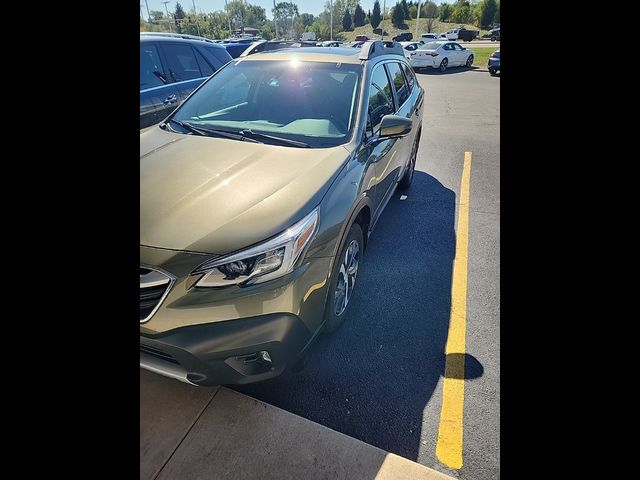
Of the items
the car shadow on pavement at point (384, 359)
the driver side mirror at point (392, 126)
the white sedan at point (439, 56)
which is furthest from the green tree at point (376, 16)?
the driver side mirror at point (392, 126)

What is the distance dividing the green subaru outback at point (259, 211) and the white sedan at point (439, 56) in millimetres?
19247

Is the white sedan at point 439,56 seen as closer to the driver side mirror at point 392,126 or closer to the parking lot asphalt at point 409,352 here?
the parking lot asphalt at point 409,352

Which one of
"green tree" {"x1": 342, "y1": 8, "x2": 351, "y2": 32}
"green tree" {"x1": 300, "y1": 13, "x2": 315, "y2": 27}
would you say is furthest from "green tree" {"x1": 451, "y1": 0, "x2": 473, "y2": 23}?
"green tree" {"x1": 300, "y1": 13, "x2": 315, "y2": 27}

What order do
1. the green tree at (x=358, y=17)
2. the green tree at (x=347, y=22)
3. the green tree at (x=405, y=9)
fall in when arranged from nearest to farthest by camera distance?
the green tree at (x=405, y=9) < the green tree at (x=347, y=22) < the green tree at (x=358, y=17)

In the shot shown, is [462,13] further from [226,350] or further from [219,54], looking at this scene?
[226,350]

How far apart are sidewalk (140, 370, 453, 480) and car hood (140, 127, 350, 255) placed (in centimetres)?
96

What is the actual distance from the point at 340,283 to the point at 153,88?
4039mm

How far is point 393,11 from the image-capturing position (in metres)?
59.0

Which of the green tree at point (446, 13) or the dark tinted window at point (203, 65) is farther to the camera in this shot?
the green tree at point (446, 13)

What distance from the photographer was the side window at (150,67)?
4.82 meters

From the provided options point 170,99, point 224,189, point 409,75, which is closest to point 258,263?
point 224,189
